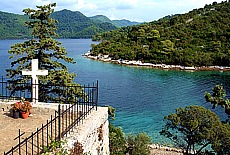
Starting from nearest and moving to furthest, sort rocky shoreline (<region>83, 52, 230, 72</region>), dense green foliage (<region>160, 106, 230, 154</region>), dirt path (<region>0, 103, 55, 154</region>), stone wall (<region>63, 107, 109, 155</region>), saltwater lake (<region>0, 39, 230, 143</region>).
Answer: stone wall (<region>63, 107, 109, 155</region>)
dirt path (<region>0, 103, 55, 154</region>)
dense green foliage (<region>160, 106, 230, 154</region>)
saltwater lake (<region>0, 39, 230, 143</region>)
rocky shoreline (<region>83, 52, 230, 72</region>)

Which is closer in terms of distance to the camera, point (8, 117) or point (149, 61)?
point (8, 117)

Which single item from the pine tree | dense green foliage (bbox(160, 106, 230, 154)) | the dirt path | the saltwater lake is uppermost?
the pine tree

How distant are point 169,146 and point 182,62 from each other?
46701mm

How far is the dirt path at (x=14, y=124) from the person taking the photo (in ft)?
18.2

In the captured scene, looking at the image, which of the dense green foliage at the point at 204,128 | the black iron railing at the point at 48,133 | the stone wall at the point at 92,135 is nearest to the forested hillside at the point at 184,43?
the dense green foliage at the point at 204,128

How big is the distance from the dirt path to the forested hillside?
193 ft

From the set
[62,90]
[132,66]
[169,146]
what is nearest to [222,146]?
[169,146]

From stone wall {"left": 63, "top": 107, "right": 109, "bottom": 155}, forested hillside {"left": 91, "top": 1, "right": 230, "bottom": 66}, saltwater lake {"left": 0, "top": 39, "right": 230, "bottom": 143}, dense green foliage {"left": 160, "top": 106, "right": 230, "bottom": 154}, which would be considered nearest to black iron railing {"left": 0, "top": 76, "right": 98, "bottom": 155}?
stone wall {"left": 63, "top": 107, "right": 109, "bottom": 155}

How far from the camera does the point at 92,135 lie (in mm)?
6191

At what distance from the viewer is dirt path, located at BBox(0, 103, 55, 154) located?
5.56 metres

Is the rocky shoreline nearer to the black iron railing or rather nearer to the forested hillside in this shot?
the forested hillside

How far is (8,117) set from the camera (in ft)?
23.5

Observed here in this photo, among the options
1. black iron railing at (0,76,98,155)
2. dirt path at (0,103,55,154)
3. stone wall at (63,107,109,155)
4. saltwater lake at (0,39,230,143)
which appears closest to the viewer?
black iron railing at (0,76,98,155)

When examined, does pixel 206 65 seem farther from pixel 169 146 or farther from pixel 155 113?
pixel 169 146
